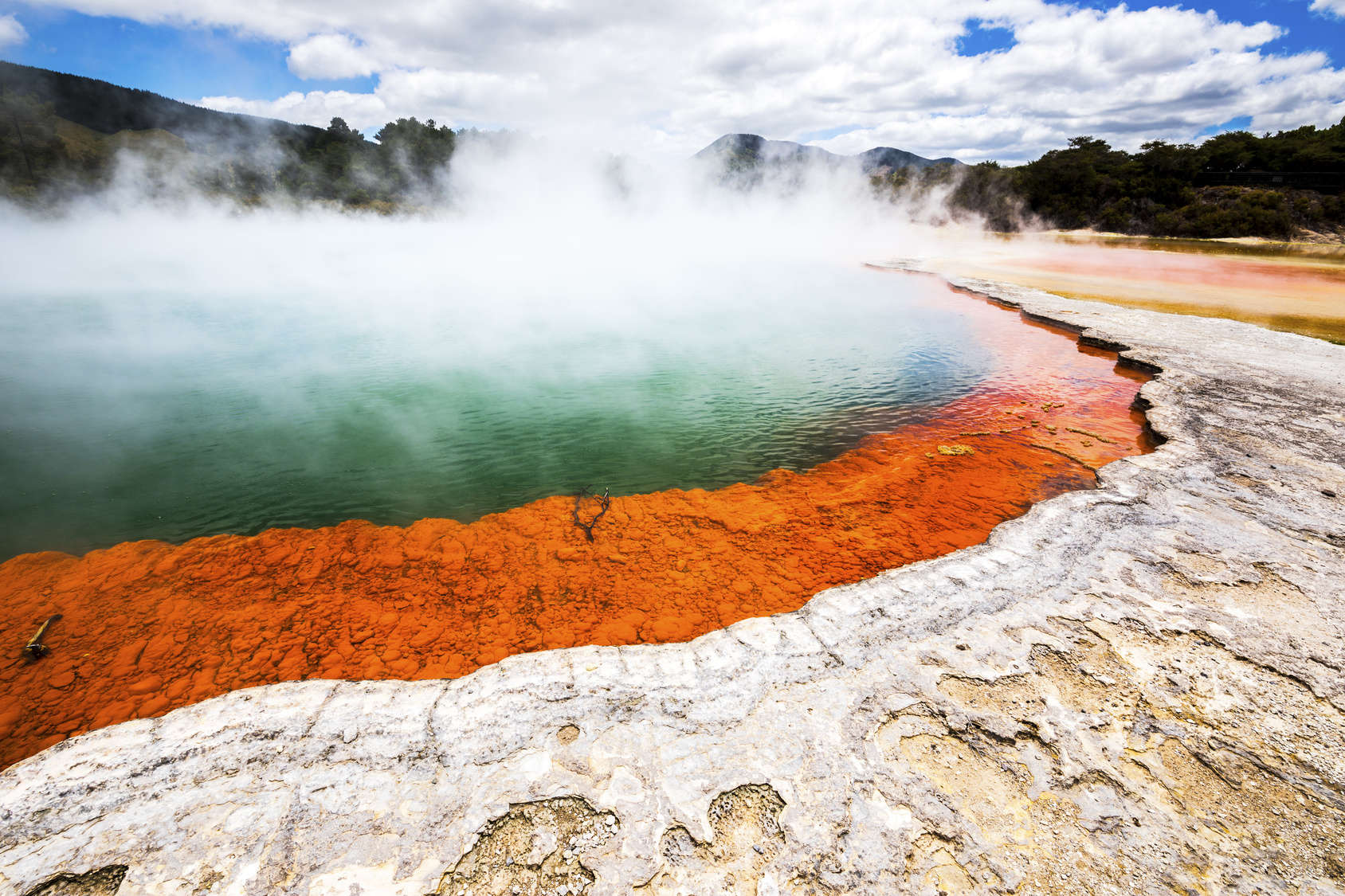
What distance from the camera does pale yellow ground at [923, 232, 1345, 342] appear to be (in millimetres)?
10500

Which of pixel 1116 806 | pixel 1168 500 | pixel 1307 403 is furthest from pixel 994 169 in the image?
pixel 1116 806

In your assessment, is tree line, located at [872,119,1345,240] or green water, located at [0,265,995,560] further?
tree line, located at [872,119,1345,240]

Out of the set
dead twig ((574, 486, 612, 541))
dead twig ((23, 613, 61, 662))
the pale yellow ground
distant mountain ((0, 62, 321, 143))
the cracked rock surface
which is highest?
distant mountain ((0, 62, 321, 143))

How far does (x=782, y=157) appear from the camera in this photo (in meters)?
59.8

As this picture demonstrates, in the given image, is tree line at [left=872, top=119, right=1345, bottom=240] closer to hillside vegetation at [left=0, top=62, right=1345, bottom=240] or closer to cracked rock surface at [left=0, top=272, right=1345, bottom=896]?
hillside vegetation at [left=0, top=62, right=1345, bottom=240]

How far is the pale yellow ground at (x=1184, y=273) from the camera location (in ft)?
34.4

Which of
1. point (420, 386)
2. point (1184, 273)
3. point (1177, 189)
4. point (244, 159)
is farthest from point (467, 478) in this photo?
point (244, 159)

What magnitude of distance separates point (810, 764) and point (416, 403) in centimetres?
633

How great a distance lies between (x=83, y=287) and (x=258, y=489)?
58.9ft

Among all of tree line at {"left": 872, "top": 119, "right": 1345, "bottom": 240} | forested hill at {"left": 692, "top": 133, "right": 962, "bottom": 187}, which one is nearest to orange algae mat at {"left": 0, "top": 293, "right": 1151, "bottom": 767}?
tree line at {"left": 872, "top": 119, "right": 1345, "bottom": 240}

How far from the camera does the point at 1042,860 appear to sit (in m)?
1.59

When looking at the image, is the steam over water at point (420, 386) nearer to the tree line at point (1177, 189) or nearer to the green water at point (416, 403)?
the green water at point (416, 403)

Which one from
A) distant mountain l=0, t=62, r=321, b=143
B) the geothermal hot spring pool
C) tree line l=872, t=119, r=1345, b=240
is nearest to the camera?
the geothermal hot spring pool

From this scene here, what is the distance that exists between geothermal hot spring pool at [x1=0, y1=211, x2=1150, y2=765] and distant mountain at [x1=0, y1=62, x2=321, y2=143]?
3988 cm
